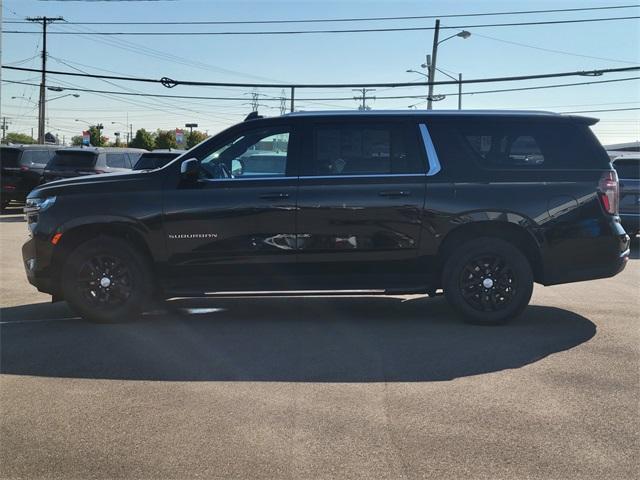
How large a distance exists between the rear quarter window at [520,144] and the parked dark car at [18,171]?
15.9 m

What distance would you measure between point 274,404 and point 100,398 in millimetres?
1218

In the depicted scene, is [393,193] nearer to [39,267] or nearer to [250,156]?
[250,156]

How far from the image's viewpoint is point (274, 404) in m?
Answer: 4.30

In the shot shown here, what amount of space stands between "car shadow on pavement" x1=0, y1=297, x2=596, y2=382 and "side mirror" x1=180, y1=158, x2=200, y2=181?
1.50m

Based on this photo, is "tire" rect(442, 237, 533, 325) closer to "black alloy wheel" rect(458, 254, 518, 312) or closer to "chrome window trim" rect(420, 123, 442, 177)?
"black alloy wheel" rect(458, 254, 518, 312)

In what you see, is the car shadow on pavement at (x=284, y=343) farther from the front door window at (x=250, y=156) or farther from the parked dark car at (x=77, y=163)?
the parked dark car at (x=77, y=163)

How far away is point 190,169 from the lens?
20.1 feet

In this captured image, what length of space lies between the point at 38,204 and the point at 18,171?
14072 mm

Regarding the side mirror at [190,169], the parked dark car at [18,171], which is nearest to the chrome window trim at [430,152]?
the side mirror at [190,169]

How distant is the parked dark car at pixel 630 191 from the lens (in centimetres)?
1228

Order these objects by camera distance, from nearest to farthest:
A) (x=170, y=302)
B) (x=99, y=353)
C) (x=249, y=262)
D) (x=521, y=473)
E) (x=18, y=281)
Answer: (x=521, y=473) < (x=99, y=353) < (x=249, y=262) < (x=170, y=302) < (x=18, y=281)

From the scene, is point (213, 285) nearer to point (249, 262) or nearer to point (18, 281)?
point (249, 262)

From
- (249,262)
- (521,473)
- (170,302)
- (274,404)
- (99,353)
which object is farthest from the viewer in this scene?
(170,302)

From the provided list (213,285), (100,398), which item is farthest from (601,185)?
(100,398)
